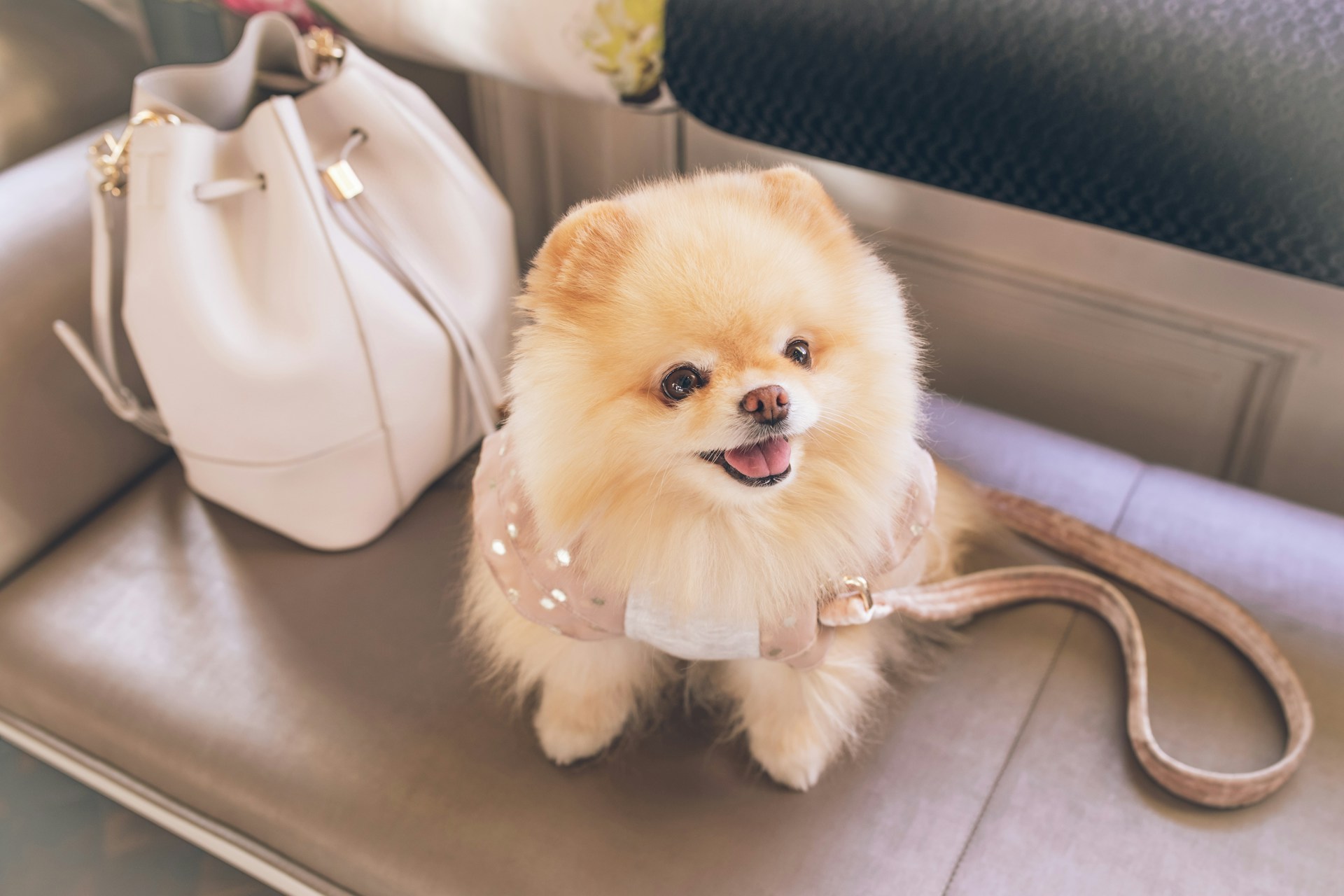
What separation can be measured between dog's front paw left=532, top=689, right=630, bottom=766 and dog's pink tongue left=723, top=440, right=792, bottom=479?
1.12ft

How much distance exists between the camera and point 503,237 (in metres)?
1.15

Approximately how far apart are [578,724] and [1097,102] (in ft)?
2.23

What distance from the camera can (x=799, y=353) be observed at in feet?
2.00

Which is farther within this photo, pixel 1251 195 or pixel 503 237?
pixel 503 237

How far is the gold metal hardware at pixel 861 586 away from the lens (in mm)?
746

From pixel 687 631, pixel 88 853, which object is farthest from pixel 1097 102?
pixel 88 853

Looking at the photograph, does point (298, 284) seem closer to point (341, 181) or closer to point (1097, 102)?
point (341, 181)

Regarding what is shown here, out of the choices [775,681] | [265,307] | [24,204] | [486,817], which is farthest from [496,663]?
[24,204]

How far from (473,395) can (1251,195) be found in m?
0.75

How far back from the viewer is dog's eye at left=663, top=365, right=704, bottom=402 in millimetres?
590

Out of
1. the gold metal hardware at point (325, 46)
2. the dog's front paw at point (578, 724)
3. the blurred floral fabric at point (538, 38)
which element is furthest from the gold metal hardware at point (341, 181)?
the dog's front paw at point (578, 724)

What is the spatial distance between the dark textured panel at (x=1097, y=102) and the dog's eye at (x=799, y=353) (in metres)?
0.39

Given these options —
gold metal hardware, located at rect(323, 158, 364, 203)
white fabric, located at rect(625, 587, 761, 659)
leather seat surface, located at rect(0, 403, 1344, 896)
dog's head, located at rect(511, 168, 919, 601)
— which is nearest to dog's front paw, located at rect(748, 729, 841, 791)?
leather seat surface, located at rect(0, 403, 1344, 896)

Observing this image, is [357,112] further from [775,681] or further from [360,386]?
[775,681]
